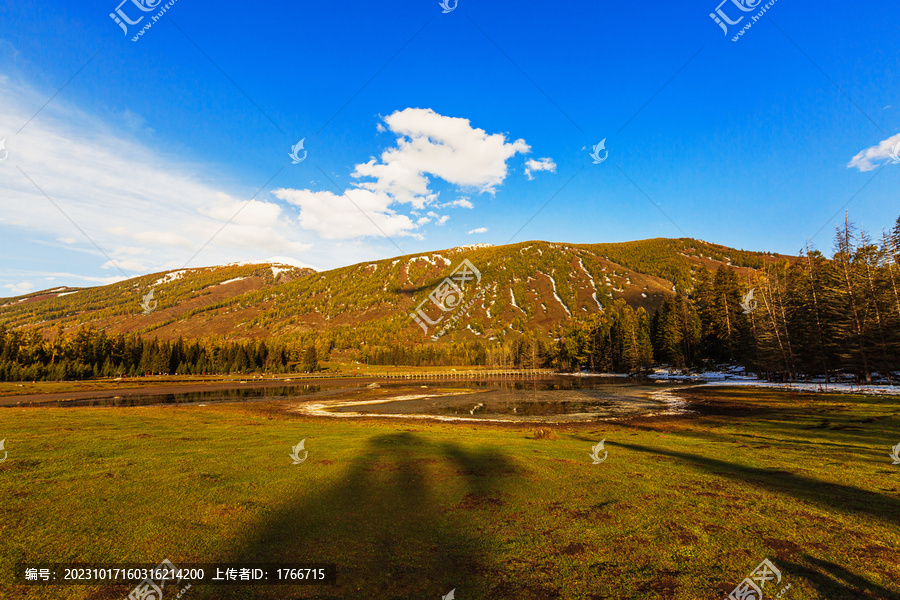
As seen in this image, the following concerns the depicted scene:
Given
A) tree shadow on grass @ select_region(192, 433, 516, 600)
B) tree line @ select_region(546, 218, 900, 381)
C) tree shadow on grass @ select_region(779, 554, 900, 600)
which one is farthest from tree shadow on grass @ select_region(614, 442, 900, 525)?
tree line @ select_region(546, 218, 900, 381)

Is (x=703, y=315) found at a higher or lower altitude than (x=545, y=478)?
higher

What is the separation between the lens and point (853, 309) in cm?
5025

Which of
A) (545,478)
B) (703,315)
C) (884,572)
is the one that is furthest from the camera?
(703,315)

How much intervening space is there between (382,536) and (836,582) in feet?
25.9

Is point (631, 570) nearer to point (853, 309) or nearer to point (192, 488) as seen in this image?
point (192, 488)

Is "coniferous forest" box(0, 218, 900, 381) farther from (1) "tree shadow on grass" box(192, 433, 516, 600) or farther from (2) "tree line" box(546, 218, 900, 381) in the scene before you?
(1) "tree shadow on grass" box(192, 433, 516, 600)

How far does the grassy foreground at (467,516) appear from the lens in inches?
244

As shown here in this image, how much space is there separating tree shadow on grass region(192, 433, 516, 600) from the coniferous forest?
64141 millimetres

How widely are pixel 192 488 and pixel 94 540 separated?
3.14 metres

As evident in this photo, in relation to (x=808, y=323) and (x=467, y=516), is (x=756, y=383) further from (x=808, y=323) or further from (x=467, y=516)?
(x=467, y=516)

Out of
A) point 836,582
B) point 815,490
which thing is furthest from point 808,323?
point 836,582

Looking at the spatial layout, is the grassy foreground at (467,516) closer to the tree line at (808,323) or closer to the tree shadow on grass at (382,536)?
the tree shadow on grass at (382,536)

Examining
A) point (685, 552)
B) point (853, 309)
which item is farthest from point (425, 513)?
point (853, 309)

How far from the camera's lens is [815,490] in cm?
1057
